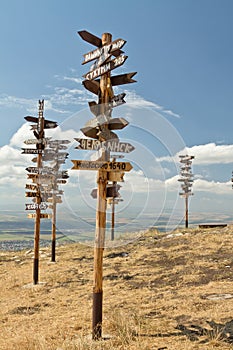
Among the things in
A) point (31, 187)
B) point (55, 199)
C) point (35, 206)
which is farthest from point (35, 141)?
point (55, 199)

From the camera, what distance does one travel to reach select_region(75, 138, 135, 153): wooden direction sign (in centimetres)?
733

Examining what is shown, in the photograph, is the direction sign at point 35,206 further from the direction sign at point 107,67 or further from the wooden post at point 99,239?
the direction sign at point 107,67

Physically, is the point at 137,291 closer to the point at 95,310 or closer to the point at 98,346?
the point at 95,310

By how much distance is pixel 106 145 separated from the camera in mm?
7441

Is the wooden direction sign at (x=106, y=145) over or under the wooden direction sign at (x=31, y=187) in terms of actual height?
over

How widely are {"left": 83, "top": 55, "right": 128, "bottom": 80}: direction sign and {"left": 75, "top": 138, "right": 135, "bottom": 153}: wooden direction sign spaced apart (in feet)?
5.07

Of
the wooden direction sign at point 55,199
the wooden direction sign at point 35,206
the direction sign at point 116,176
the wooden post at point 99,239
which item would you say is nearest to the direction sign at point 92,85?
the wooden post at point 99,239

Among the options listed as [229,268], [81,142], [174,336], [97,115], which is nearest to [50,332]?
[174,336]

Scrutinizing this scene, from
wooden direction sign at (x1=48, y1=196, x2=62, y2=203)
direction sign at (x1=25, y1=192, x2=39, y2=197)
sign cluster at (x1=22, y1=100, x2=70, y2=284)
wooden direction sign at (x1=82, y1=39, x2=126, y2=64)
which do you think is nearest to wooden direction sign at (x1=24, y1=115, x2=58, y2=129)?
sign cluster at (x1=22, y1=100, x2=70, y2=284)

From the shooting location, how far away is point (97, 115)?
7.69m

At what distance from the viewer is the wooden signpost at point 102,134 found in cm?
733

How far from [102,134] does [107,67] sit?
58.9 inches

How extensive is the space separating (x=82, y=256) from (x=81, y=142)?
15.6 metres

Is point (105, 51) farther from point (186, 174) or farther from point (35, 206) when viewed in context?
point (186, 174)
